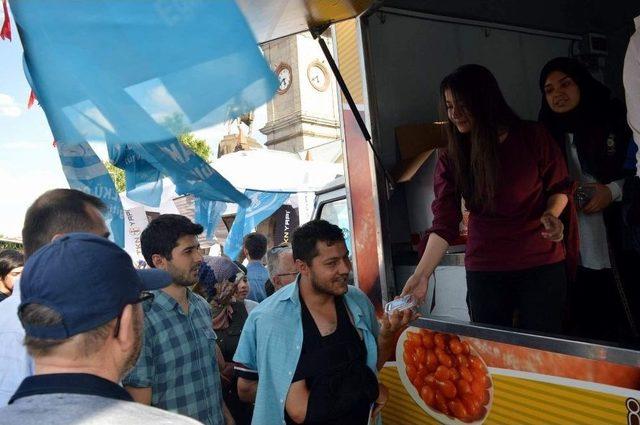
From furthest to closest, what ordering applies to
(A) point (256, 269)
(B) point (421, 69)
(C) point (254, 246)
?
(C) point (254, 246), (A) point (256, 269), (B) point (421, 69)

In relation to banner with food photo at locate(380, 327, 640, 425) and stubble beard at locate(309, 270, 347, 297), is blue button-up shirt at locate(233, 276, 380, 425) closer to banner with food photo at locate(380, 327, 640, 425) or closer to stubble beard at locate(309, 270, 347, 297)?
stubble beard at locate(309, 270, 347, 297)

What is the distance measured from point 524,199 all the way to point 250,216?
260 inches

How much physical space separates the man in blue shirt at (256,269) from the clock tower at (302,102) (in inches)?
619

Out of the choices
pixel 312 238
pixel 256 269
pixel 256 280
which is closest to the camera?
pixel 312 238

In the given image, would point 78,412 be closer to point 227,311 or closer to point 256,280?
→ point 227,311

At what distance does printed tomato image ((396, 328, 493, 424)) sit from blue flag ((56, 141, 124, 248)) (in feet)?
5.67

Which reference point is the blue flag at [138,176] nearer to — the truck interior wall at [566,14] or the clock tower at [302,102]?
the truck interior wall at [566,14]

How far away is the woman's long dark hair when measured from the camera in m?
2.47

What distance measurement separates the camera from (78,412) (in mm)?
1112

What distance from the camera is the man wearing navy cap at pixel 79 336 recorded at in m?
1.14

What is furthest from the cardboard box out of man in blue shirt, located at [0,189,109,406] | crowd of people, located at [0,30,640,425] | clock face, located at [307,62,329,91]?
clock face, located at [307,62,329,91]

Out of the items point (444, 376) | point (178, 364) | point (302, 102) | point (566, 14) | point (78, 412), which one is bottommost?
point (444, 376)

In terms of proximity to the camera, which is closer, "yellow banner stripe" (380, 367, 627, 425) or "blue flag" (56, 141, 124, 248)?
"yellow banner stripe" (380, 367, 627, 425)

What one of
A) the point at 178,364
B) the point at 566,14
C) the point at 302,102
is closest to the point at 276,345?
the point at 178,364
